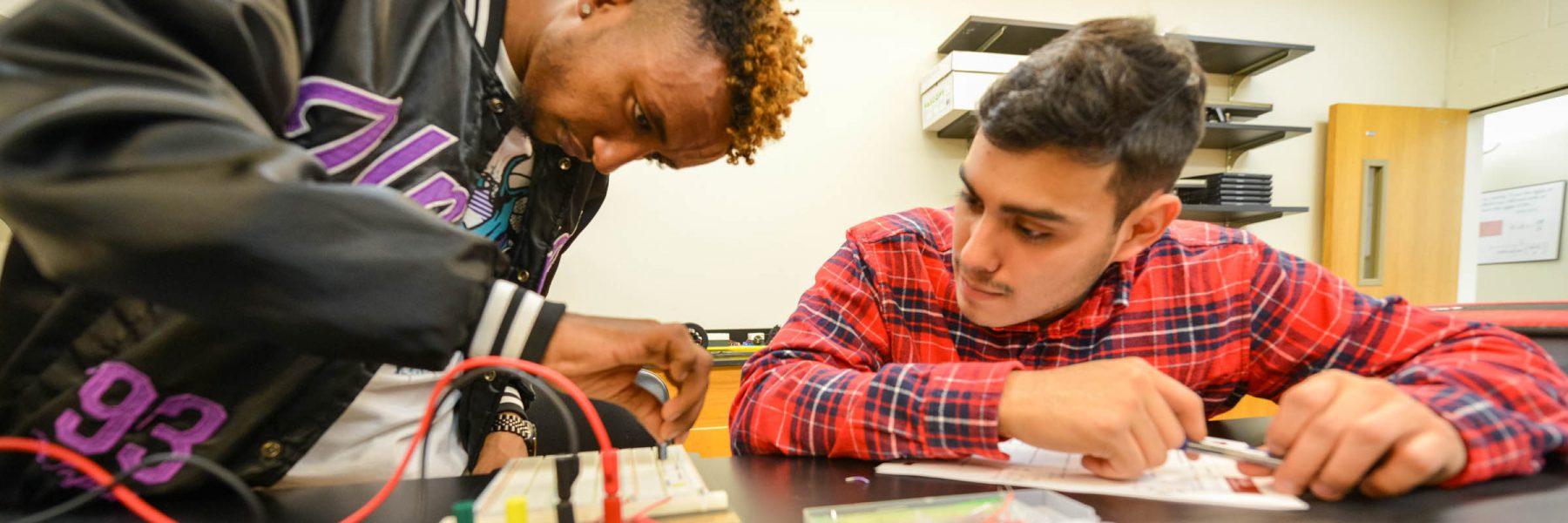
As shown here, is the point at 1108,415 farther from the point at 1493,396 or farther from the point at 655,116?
the point at 655,116

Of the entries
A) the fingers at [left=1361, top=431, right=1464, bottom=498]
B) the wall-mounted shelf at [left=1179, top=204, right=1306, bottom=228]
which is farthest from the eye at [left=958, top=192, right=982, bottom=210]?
the wall-mounted shelf at [left=1179, top=204, right=1306, bottom=228]

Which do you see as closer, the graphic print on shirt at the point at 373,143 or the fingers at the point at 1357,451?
the fingers at the point at 1357,451

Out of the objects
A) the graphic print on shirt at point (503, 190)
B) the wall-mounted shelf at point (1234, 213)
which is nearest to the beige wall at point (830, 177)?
the wall-mounted shelf at point (1234, 213)

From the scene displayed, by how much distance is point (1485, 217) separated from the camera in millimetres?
4695

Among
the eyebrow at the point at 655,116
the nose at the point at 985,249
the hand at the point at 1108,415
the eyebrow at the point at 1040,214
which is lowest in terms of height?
the hand at the point at 1108,415

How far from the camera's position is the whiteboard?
4.25 meters

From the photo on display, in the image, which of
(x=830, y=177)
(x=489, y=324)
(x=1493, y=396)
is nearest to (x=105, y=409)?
(x=489, y=324)

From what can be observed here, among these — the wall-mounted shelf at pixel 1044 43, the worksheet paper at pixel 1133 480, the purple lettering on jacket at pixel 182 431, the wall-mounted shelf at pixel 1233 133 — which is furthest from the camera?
the wall-mounted shelf at pixel 1233 133

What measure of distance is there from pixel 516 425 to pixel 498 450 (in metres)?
0.06

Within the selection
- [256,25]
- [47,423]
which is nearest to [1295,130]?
[256,25]

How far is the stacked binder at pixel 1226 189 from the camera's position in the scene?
2.49 metres

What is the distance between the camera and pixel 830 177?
8.38ft

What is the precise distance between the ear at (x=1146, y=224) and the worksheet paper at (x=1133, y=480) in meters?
0.31

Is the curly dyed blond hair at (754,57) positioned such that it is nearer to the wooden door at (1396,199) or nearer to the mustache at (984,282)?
the mustache at (984,282)
